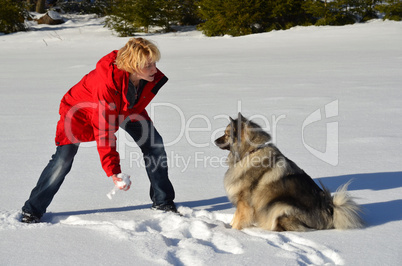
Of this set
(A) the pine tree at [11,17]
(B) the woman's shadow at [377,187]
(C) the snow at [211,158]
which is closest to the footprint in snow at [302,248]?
(C) the snow at [211,158]

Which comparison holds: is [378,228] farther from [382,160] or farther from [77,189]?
[77,189]

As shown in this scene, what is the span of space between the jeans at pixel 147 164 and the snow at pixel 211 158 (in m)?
0.15

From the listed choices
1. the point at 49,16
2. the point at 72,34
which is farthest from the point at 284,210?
the point at 49,16

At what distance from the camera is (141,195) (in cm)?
410

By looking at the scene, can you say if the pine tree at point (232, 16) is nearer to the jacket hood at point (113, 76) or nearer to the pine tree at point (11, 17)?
the pine tree at point (11, 17)

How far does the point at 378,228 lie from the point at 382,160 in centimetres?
176

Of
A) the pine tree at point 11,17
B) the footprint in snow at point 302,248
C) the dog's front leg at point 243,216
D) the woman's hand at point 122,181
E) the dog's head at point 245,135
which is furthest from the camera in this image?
the pine tree at point 11,17

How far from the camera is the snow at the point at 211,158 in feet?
9.02

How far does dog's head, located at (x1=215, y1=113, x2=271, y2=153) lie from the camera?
3.45m

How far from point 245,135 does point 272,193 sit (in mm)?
510

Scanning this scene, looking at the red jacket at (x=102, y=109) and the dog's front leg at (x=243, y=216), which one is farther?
the dog's front leg at (x=243, y=216)

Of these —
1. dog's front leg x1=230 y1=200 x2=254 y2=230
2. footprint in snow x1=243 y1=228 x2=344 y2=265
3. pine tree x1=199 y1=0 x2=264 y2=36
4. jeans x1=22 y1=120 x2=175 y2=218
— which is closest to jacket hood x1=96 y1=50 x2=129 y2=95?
jeans x1=22 y1=120 x2=175 y2=218

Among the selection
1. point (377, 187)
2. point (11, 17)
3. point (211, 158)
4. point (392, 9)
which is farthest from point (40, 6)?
point (377, 187)

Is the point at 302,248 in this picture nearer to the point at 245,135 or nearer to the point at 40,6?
the point at 245,135
